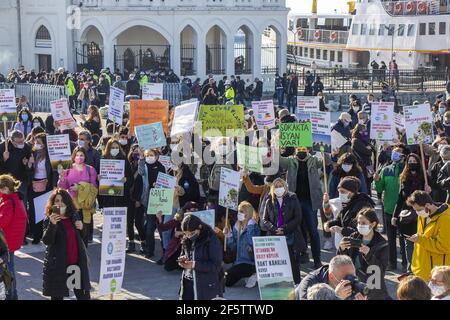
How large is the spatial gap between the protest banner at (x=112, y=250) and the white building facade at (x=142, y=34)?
29635 millimetres

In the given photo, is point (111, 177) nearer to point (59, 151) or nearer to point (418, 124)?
point (59, 151)

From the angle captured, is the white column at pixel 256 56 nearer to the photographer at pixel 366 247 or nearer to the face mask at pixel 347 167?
the face mask at pixel 347 167

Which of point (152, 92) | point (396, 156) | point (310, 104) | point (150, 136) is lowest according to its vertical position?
point (396, 156)

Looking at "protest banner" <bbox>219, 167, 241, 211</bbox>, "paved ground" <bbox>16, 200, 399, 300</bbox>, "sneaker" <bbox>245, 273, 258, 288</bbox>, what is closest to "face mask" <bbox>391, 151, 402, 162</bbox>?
"paved ground" <bbox>16, 200, 399, 300</bbox>

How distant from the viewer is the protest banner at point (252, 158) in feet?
46.1

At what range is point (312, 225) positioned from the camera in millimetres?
13547

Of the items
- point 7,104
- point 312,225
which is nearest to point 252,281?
point 312,225

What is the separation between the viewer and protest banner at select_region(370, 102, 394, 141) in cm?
1723

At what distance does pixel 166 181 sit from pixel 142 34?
3086cm

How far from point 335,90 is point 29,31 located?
44.3ft

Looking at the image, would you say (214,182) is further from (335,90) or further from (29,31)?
(29,31)

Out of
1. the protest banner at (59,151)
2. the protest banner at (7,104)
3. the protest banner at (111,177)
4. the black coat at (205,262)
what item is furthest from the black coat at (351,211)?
the protest banner at (7,104)
